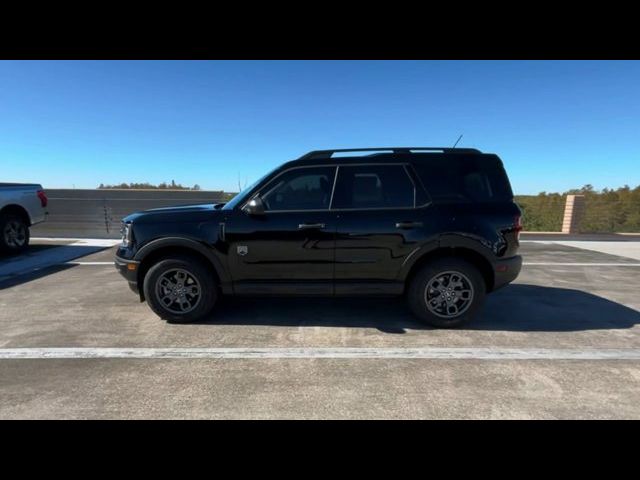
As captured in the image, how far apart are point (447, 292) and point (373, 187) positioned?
4.88 feet

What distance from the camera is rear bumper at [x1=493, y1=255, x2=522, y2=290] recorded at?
12.2ft

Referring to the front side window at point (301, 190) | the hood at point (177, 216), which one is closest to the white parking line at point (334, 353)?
the hood at point (177, 216)

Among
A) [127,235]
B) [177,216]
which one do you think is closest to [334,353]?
[177,216]

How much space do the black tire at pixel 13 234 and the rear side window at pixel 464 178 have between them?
9.10m

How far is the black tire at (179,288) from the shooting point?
12.6ft

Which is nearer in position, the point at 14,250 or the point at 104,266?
the point at 104,266

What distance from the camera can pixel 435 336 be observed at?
3596mm

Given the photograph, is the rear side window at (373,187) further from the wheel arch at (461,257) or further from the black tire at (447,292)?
the black tire at (447,292)

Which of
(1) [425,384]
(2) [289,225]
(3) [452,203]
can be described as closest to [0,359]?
(2) [289,225]

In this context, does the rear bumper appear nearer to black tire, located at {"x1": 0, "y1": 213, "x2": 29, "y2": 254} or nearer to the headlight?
the headlight

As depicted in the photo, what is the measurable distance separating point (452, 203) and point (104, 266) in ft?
22.3

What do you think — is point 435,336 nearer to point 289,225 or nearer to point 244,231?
point 289,225
